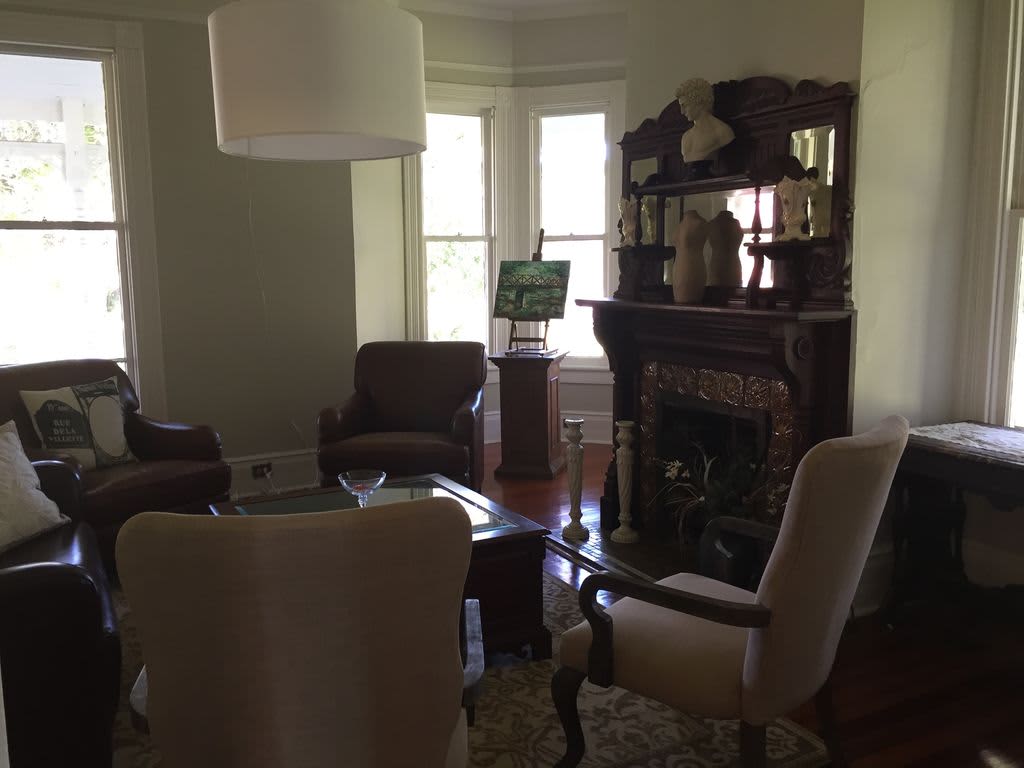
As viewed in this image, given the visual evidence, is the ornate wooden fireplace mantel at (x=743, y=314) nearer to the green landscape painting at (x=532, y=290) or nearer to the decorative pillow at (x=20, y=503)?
the green landscape painting at (x=532, y=290)

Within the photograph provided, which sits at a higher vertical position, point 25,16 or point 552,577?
point 25,16

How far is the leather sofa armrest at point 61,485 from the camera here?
305 cm

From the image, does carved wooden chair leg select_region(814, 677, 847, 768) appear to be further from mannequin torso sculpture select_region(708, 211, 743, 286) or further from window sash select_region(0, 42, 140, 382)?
window sash select_region(0, 42, 140, 382)

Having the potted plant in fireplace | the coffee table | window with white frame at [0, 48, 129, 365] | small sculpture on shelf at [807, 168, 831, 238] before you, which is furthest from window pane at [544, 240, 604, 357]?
the coffee table

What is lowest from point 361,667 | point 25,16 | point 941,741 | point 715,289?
point 941,741

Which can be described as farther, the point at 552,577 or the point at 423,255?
the point at 423,255

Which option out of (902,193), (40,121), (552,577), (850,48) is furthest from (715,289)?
(40,121)

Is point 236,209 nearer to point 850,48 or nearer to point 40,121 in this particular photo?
point 40,121

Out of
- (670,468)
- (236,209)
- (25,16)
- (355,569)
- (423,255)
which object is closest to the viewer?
(355,569)

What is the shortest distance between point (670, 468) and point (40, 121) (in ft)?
12.0

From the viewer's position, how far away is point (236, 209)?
15.5 feet

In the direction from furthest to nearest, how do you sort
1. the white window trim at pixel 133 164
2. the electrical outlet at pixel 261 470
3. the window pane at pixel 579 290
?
the window pane at pixel 579 290
the electrical outlet at pixel 261 470
the white window trim at pixel 133 164

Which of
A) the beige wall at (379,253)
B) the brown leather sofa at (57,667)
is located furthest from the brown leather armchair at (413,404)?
the brown leather sofa at (57,667)

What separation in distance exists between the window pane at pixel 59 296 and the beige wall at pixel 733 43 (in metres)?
2.95
